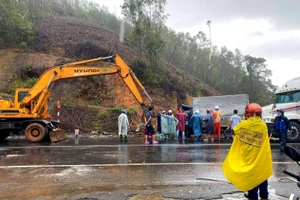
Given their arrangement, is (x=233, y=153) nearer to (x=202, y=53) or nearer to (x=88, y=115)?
(x=88, y=115)

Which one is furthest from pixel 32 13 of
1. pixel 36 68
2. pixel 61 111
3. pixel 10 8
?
pixel 61 111

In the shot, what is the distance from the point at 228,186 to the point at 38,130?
11.5 meters

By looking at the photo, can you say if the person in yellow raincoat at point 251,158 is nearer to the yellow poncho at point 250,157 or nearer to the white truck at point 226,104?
the yellow poncho at point 250,157

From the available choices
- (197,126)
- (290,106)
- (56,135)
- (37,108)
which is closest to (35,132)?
(56,135)

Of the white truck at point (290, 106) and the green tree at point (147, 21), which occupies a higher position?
the green tree at point (147, 21)

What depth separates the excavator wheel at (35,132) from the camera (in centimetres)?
1480

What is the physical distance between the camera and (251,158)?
A: 4855mm

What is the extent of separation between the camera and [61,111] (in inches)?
837

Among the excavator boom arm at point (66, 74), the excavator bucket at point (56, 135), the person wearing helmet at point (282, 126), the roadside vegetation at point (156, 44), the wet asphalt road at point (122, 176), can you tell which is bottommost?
the wet asphalt road at point (122, 176)

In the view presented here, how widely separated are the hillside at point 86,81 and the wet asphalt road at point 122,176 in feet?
37.1

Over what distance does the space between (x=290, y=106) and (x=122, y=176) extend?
11.8m

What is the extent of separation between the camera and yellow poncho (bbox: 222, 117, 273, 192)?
477 centimetres

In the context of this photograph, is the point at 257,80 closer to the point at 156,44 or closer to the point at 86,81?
the point at 156,44

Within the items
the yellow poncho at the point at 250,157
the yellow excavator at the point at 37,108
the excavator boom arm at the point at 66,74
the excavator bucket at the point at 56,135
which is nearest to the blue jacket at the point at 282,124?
the yellow poncho at the point at 250,157
